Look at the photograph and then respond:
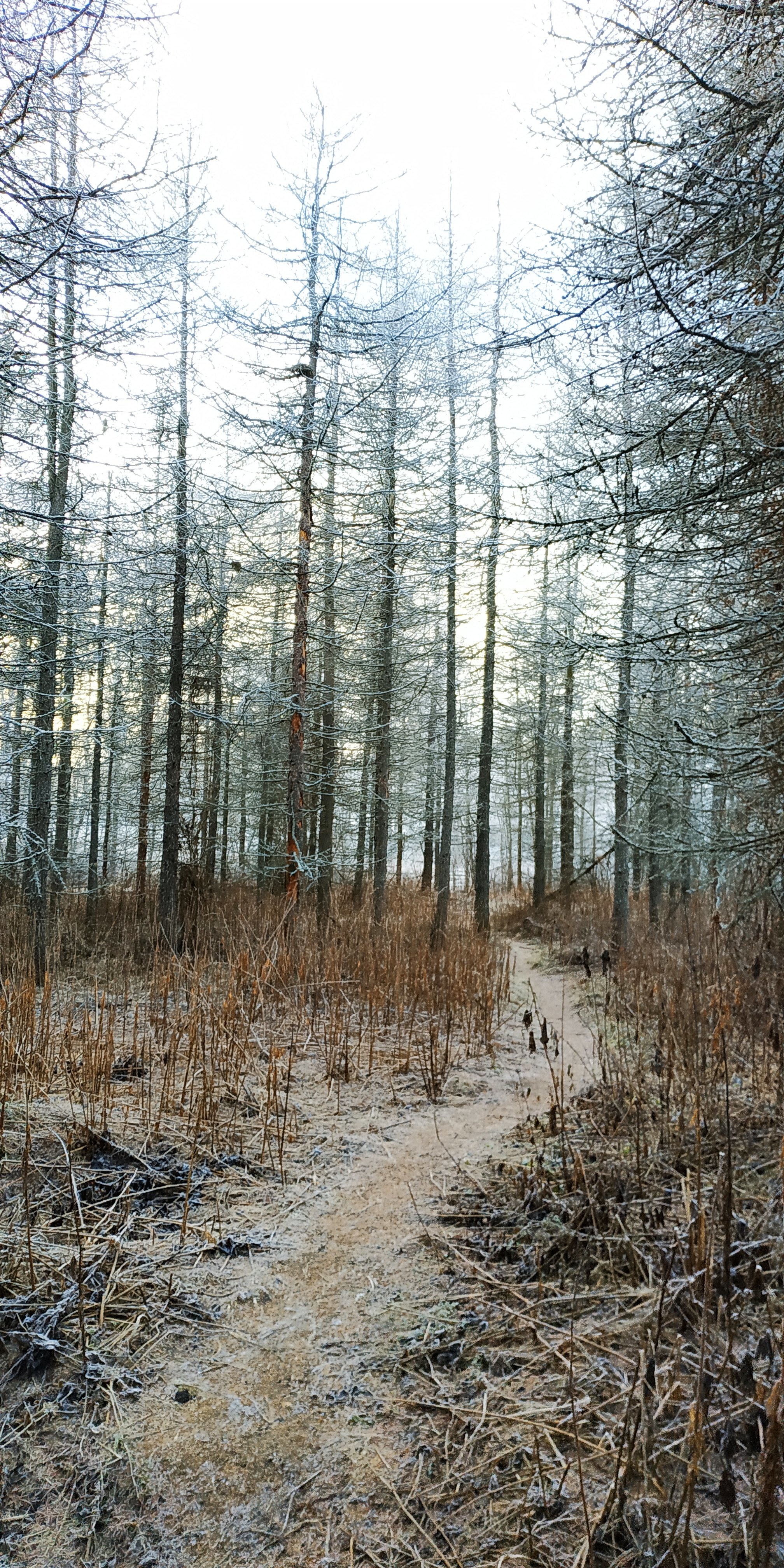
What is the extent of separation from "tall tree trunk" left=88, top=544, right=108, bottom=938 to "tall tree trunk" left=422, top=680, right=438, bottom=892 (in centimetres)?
634

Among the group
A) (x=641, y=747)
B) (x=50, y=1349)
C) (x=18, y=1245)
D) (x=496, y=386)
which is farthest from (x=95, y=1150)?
(x=496, y=386)

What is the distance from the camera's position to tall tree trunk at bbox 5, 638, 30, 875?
5125 mm

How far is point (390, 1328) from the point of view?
91.5 inches

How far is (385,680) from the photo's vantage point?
41.7ft

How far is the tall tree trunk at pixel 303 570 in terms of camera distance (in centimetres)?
888

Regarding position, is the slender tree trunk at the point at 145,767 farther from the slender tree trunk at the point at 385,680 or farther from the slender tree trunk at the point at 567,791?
the slender tree trunk at the point at 567,791

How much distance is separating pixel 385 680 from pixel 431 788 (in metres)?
7.03

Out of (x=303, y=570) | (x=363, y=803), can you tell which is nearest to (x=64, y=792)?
(x=363, y=803)

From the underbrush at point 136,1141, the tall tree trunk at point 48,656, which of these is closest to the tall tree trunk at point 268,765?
the tall tree trunk at point 48,656

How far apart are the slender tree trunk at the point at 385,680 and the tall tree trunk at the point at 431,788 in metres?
1.92

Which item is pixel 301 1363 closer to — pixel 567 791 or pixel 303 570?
pixel 303 570

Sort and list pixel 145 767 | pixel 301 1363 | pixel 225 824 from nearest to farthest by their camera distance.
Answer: pixel 301 1363, pixel 225 824, pixel 145 767

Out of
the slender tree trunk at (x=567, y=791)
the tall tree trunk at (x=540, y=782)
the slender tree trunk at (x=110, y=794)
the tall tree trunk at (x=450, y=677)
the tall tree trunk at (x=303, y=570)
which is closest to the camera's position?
the tall tree trunk at (x=303, y=570)

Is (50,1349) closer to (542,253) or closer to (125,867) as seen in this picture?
(542,253)
